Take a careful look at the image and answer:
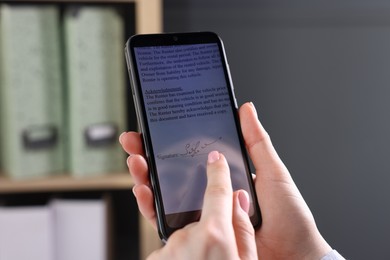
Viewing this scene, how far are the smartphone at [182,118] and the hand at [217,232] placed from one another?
11 centimetres

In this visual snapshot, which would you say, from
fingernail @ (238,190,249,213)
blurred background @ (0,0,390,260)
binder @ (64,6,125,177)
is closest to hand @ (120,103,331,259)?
fingernail @ (238,190,249,213)

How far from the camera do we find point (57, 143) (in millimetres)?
1117

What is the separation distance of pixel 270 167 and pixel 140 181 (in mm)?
175

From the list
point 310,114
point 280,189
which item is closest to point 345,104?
point 310,114

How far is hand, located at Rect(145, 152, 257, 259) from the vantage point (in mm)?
520

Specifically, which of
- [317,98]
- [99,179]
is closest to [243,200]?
[99,179]

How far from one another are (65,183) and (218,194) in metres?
0.61

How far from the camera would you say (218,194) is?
1.85 feet

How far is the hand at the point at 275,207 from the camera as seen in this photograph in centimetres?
77

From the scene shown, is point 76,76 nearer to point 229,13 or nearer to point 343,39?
point 229,13

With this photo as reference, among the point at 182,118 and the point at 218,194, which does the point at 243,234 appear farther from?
the point at 182,118

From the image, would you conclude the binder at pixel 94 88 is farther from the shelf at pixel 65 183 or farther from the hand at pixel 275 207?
the hand at pixel 275 207

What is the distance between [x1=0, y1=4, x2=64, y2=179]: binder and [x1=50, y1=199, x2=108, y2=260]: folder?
87 millimetres
